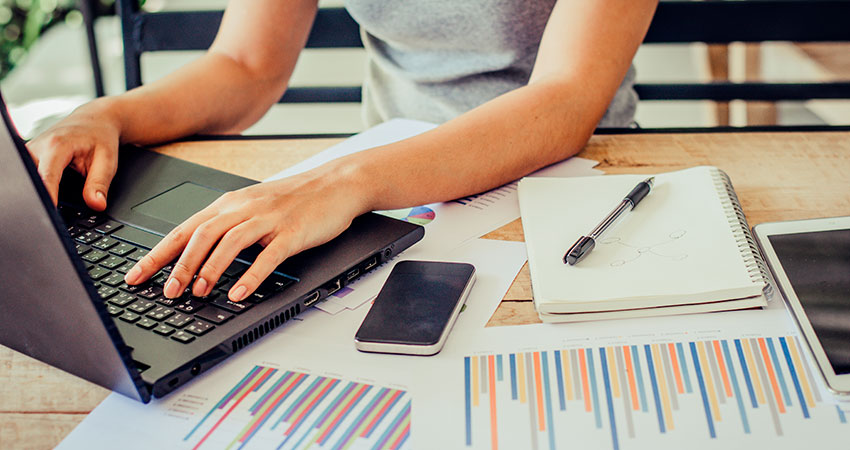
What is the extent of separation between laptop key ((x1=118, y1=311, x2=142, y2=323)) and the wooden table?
6 cm

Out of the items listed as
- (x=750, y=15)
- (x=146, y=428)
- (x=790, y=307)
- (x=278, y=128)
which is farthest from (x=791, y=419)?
(x=278, y=128)

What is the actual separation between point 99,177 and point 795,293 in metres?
0.71

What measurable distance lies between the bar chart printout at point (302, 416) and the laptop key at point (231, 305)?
0.06 meters

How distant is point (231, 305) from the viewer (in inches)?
23.0

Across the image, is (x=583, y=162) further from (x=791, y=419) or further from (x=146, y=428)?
(x=146, y=428)

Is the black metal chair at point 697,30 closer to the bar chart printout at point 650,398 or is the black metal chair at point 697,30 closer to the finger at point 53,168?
the finger at point 53,168

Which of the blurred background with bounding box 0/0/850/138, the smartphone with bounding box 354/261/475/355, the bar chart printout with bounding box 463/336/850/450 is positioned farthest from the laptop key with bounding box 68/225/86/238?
the blurred background with bounding box 0/0/850/138

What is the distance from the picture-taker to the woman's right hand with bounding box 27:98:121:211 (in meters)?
0.77

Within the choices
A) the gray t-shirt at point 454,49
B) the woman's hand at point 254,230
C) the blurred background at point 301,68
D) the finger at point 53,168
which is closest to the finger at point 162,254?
the woman's hand at point 254,230

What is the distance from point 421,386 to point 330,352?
9 centimetres

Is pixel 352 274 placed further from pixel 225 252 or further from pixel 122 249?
pixel 122 249

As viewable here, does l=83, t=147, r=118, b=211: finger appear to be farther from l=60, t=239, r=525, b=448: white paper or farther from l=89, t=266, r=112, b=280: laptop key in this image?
l=60, t=239, r=525, b=448: white paper

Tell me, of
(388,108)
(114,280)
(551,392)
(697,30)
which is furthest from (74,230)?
(697,30)

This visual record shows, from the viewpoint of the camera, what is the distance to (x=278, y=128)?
2.52 meters
